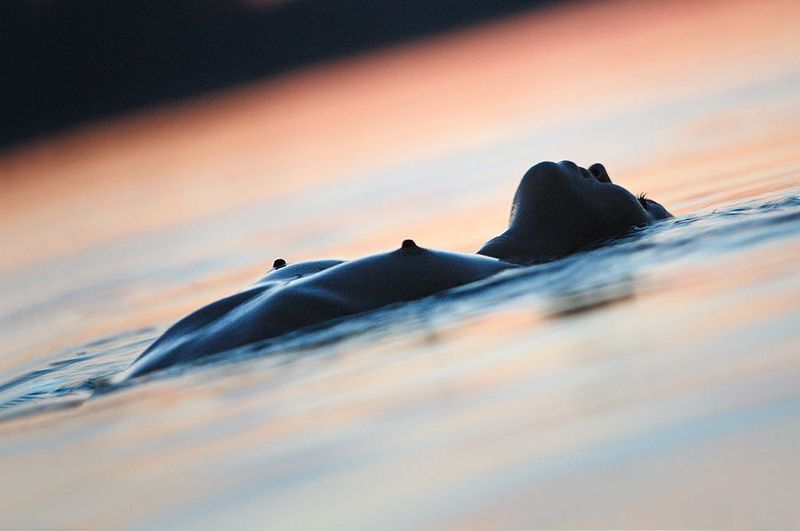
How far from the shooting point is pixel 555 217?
10016 millimetres

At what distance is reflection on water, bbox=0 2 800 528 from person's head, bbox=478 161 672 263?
1.20 feet

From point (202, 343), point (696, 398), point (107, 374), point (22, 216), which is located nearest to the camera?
point (696, 398)

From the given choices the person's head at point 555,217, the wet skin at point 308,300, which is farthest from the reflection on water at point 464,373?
the person's head at point 555,217

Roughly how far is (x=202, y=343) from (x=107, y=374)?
137cm

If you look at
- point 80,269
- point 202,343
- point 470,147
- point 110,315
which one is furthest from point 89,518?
point 470,147

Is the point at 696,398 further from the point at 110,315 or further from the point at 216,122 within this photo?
the point at 216,122

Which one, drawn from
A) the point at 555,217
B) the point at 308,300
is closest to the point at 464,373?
the point at 308,300

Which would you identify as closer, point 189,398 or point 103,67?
point 189,398

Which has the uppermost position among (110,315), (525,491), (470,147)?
(470,147)

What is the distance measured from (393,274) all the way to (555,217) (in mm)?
1475

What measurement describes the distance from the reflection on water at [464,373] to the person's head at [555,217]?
0.37 metres

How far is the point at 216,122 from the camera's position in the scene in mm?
49594

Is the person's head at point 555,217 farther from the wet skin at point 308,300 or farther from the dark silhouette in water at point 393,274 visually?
the wet skin at point 308,300

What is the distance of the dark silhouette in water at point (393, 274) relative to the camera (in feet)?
28.6
